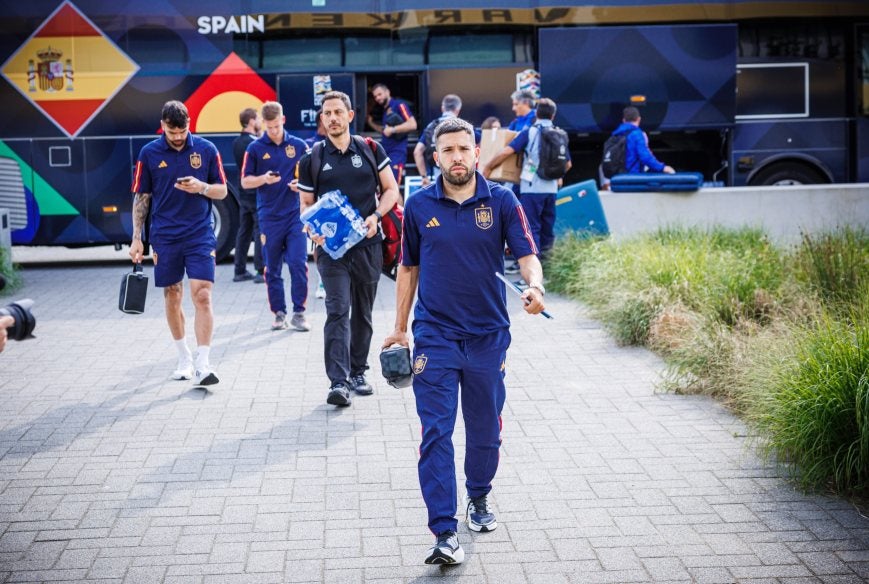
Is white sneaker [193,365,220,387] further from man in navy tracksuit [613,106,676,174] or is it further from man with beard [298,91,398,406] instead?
man in navy tracksuit [613,106,676,174]

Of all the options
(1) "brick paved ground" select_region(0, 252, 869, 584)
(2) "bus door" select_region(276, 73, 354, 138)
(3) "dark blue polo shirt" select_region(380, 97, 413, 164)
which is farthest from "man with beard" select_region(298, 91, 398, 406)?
(2) "bus door" select_region(276, 73, 354, 138)

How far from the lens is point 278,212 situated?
10.1m

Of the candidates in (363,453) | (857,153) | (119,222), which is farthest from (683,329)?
(119,222)

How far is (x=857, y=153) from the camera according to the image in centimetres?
1503

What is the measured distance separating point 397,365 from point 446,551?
2.74 ft

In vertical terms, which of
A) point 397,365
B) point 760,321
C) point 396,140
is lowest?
point 760,321

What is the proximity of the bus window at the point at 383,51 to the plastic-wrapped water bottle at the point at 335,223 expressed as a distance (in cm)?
781

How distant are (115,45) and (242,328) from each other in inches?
240

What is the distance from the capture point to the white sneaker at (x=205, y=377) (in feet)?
25.8

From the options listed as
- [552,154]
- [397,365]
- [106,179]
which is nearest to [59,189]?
[106,179]

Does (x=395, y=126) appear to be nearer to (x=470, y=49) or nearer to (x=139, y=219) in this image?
(x=470, y=49)

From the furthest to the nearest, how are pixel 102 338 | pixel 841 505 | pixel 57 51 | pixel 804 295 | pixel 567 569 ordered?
pixel 57 51, pixel 102 338, pixel 804 295, pixel 841 505, pixel 567 569

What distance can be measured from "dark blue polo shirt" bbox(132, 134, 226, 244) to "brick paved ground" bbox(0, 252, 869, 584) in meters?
→ 1.14

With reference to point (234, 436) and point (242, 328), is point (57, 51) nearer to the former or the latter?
point (242, 328)
